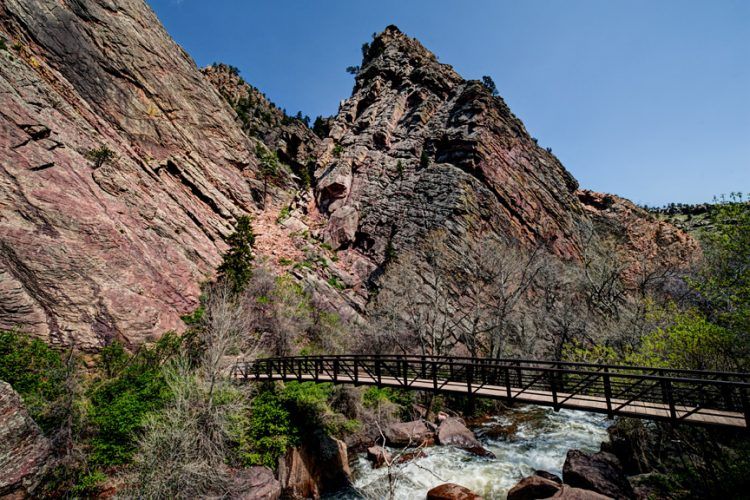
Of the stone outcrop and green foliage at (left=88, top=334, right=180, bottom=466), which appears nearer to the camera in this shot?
green foliage at (left=88, top=334, right=180, bottom=466)

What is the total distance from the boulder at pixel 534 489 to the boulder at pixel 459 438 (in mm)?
4052

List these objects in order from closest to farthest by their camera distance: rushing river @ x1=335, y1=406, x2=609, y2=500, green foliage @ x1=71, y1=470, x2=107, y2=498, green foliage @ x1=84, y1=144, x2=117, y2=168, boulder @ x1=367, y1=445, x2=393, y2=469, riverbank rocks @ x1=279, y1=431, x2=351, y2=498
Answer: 1. green foliage @ x1=71, y1=470, x2=107, y2=498
2. rushing river @ x1=335, y1=406, x2=609, y2=500
3. riverbank rocks @ x1=279, y1=431, x2=351, y2=498
4. boulder @ x1=367, y1=445, x2=393, y2=469
5. green foliage @ x1=84, y1=144, x2=117, y2=168

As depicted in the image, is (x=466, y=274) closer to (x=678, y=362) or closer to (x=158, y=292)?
(x=678, y=362)

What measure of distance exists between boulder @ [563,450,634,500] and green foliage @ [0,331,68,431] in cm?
1900

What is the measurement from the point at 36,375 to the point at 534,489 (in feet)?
63.9

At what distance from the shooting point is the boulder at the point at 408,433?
659 inches

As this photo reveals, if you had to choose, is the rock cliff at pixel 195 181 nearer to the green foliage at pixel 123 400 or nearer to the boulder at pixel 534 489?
the green foliage at pixel 123 400

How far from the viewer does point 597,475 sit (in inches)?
457

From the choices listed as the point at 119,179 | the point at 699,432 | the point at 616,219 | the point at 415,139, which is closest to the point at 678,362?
the point at 699,432

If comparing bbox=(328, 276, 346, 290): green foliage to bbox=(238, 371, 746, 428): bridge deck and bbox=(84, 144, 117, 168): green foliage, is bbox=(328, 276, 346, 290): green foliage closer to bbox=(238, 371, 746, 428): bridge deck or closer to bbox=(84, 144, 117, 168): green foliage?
bbox=(238, 371, 746, 428): bridge deck

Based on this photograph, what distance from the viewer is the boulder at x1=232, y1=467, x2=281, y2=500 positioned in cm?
1161

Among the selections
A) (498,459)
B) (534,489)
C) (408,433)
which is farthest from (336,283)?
(534,489)

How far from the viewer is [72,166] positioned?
71.2ft

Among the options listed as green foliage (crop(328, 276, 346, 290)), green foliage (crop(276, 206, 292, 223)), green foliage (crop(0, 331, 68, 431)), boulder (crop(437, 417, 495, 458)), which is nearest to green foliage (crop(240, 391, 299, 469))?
green foliage (crop(0, 331, 68, 431))
